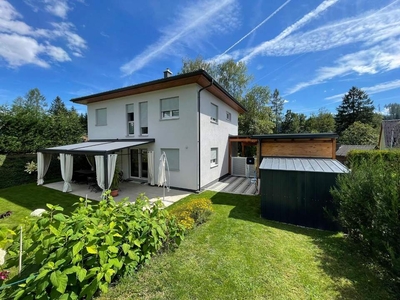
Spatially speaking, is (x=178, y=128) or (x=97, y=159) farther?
(x=178, y=128)

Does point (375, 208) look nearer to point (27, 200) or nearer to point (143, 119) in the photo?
point (143, 119)

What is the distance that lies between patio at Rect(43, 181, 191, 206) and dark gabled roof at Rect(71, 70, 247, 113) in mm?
7275

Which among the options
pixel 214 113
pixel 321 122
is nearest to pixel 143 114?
pixel 214 113

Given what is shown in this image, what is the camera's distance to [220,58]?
3116cm

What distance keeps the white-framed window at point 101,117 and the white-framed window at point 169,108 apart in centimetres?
656

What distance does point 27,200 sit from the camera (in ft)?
35.0

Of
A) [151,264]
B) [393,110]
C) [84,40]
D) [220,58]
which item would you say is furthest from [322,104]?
[151,264]

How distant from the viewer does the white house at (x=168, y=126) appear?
1188 centimetres

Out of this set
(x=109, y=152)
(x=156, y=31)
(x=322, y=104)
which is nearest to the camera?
(x=109, y=152)

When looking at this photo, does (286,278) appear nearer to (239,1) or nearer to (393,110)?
(239,1)

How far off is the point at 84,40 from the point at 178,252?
17209mm

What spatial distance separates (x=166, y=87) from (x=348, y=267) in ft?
41.2

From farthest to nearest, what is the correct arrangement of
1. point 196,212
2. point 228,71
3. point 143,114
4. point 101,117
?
point 228,71 → point 101,117 → point 143,114 → point 196,212

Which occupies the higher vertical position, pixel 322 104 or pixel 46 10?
pixel 322 104
